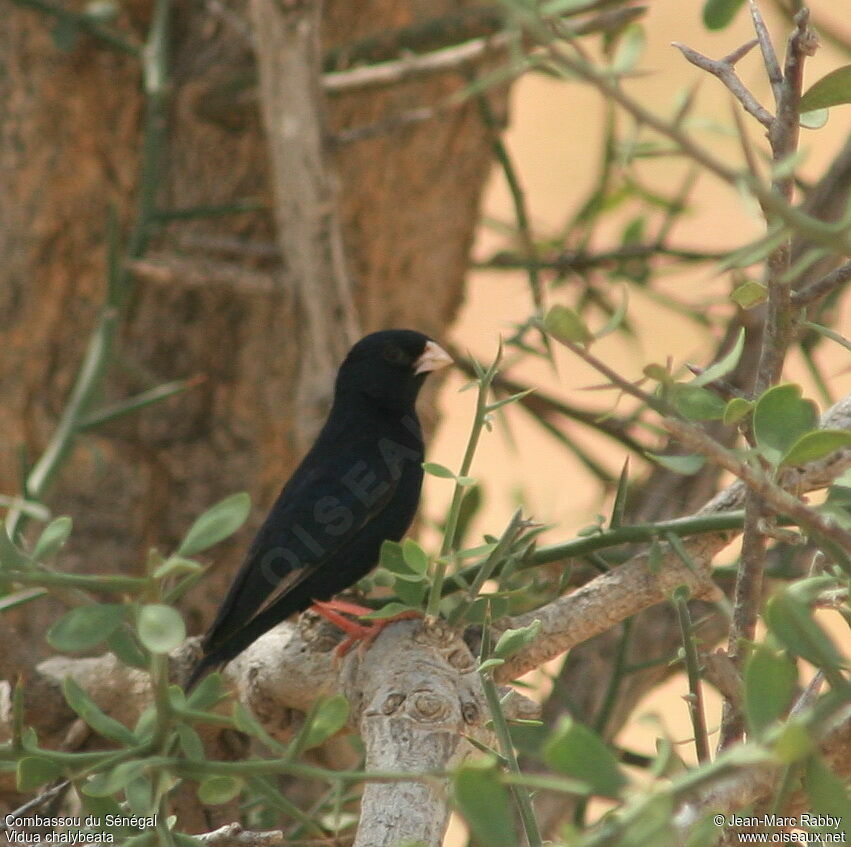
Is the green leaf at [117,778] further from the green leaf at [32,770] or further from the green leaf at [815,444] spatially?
the green leaf at [815,444]

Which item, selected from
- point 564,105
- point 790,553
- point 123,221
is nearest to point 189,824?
point 790,553

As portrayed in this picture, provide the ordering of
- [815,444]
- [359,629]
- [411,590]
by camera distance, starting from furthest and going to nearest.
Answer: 1. [359,629]
2. [411,590]
3. [815,444]

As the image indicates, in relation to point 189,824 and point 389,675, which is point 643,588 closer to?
point 389,675

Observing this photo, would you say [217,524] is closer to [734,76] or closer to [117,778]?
[117,778]

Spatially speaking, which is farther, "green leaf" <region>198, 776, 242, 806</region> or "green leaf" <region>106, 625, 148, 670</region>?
"green leaf" <region>106, 625, 148, 670</region>

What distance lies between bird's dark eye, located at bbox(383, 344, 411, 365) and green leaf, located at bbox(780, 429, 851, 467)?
2.52 meters

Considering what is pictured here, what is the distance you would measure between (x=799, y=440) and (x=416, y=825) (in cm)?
82

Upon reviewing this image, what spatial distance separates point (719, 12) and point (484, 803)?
38.5 inches

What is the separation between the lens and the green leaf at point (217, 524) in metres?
1.27

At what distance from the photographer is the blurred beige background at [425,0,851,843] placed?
12.7 ft

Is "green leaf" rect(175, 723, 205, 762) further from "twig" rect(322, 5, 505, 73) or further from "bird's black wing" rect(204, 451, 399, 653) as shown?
"twig" rect(322, 5, 505, 73)

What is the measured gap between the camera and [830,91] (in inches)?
49.9

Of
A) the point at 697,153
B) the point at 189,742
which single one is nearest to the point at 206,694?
the point at 189,742

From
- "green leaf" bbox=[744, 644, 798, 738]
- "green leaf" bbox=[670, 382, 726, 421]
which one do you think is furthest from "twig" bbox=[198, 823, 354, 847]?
"green leaf" bbox=[744, 644, 798, 738]
